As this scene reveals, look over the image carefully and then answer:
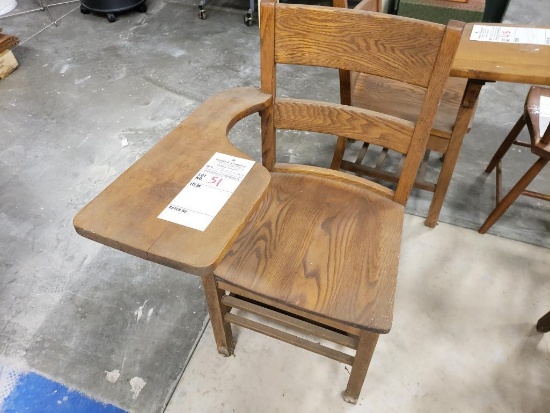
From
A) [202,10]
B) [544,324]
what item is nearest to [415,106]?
[544,324]

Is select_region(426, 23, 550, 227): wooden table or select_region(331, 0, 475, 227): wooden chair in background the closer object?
select_region(426, 23, 550, 227): wooden table

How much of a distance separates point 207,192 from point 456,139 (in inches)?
40.2

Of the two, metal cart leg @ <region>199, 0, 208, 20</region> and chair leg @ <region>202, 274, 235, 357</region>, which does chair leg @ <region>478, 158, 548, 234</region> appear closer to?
chair leg @ <region>202, 274, 235, 357</region>

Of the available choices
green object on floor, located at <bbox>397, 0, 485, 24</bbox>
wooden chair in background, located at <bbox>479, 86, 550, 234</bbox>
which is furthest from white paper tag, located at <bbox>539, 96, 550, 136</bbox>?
green object on floor, located at <bbox>397, 0, 485, 24</bbox>

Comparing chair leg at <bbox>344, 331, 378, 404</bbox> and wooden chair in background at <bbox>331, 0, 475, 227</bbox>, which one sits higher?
wooden chair in background at <bbox>331, 0, 475, 227</bbox>

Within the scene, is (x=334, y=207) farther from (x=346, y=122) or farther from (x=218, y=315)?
(x=218, y=315)

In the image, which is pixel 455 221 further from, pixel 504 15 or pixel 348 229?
pixel 504 15

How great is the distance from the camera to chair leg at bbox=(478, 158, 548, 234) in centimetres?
146

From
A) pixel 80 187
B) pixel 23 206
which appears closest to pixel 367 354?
pixel 80 187

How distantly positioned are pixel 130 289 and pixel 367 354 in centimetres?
101

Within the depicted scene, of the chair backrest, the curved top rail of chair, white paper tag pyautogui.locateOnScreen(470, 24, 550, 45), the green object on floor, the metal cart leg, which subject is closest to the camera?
the curved top rail of chair

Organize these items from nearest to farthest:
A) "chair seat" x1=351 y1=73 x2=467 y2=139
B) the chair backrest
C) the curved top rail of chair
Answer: the curved top rail of chair < the chair backrest < "chair seat" x1=351 y1=73 x2=467 y2=139

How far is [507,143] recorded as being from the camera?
1.79 m

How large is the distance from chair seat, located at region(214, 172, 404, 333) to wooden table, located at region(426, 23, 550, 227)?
482 mm
